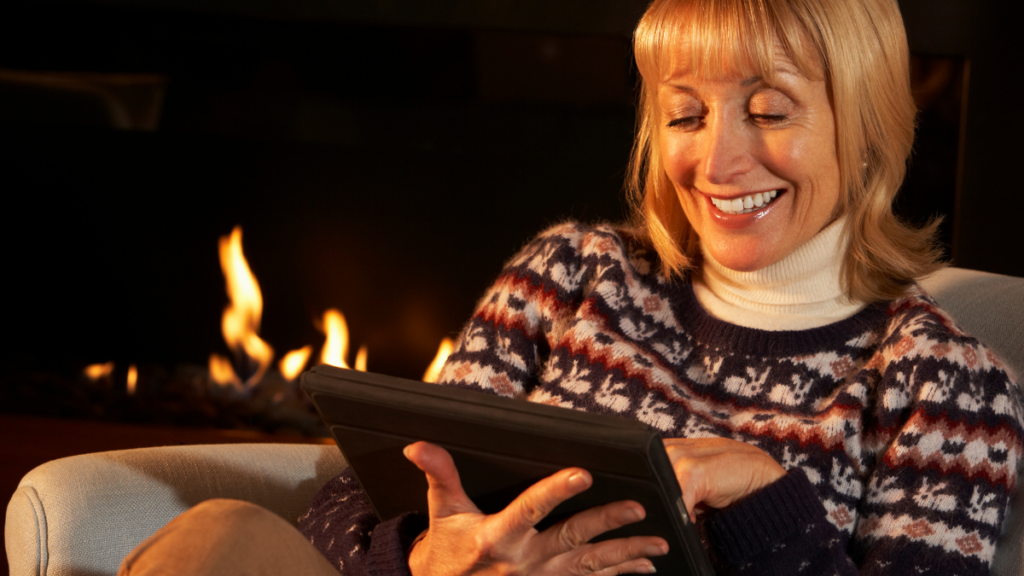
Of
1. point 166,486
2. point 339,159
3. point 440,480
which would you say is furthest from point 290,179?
point 440,480

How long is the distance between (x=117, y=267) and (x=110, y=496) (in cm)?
141

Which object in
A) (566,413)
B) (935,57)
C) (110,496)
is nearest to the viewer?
(566,413)

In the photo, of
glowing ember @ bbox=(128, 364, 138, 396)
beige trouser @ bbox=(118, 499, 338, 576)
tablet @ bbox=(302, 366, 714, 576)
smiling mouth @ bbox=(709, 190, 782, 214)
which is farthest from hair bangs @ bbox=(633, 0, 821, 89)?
glowing ember @ bbox=(128, 364, 138, 396)

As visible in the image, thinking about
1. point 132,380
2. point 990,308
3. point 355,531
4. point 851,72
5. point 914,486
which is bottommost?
point 132,380

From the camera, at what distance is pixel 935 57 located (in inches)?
71.2

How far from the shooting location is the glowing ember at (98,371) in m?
2.23

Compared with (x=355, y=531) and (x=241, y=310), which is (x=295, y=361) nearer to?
(x=241, y=310)

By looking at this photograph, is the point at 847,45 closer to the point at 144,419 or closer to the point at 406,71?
the point at 406,71

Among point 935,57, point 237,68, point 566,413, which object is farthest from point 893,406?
point 237,68

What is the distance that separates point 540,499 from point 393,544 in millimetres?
203

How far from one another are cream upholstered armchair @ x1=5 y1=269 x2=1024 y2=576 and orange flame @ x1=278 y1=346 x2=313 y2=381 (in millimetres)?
1122

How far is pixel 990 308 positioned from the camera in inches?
42.0

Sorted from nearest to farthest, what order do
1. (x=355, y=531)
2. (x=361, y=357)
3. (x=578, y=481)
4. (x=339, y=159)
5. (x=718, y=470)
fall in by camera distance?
(x=578, y=481) → (x=718, y=470) → (x=355, y=531) → (x=339, y=159) → (x=361, y=357)

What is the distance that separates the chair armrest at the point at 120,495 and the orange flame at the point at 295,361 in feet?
3.74
